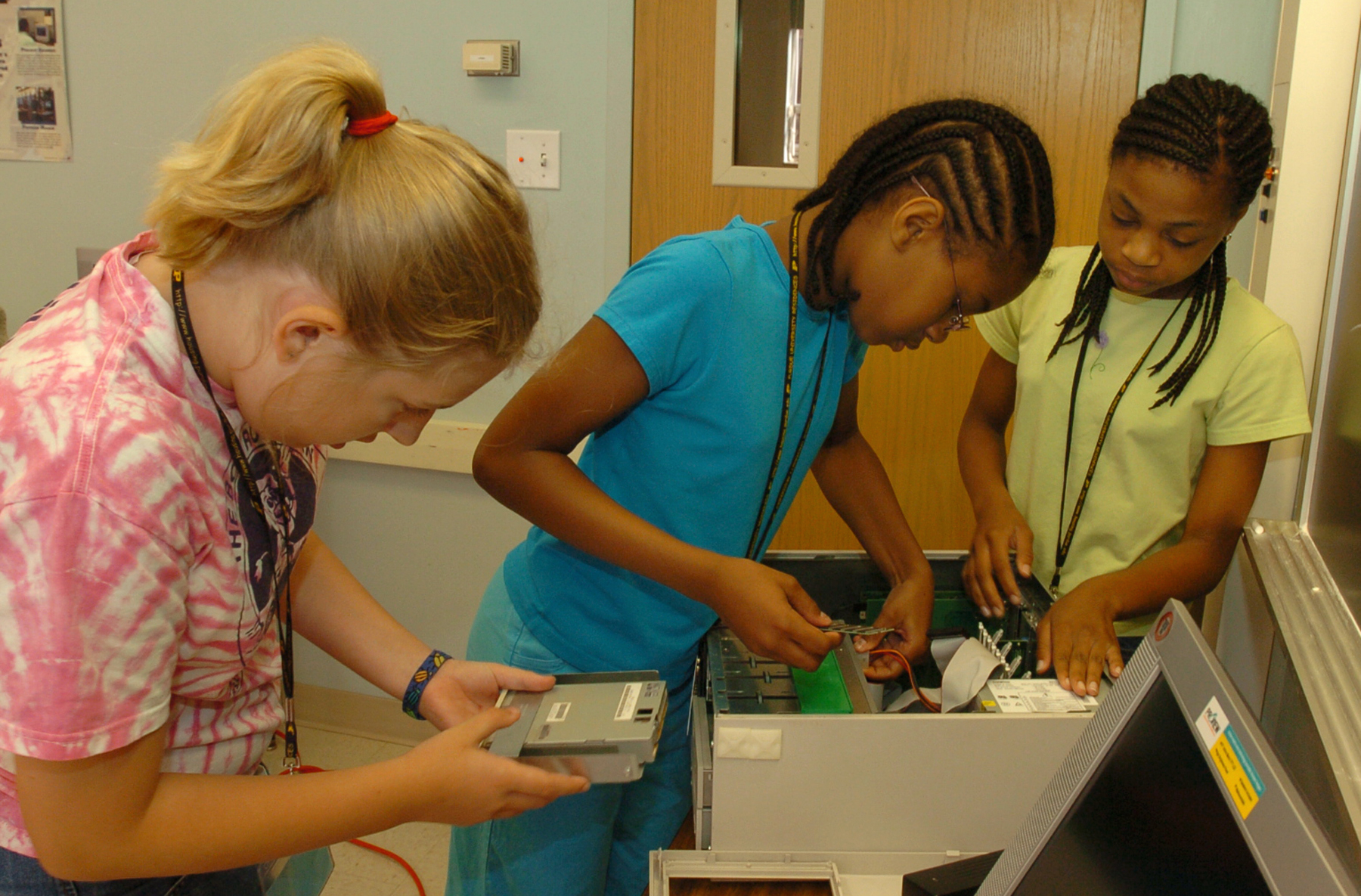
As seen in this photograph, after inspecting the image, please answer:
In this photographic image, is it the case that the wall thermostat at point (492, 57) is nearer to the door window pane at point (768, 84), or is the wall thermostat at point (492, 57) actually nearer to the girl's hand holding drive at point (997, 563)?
the door window pane at point (768, 84)

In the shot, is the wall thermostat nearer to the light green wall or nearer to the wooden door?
the light green wall

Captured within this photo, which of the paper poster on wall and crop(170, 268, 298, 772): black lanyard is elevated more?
the paper poster on wall

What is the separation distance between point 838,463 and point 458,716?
0.62m

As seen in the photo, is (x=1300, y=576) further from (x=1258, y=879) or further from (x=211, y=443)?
(x=211, y=443)

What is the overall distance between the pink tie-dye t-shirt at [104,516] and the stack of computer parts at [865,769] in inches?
17.1

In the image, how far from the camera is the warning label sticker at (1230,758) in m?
0.41

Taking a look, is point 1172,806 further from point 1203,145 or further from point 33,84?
point 33,84

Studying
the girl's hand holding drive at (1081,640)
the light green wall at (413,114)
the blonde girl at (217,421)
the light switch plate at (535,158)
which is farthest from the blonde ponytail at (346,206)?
the light switch plate at (535,158)

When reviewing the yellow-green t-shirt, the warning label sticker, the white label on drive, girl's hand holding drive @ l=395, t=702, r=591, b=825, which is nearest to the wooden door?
the yellow-green t-shirt

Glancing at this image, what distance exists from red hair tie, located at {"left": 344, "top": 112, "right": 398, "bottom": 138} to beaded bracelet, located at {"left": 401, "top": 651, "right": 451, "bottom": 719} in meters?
0.56

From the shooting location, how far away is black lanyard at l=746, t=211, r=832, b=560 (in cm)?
101

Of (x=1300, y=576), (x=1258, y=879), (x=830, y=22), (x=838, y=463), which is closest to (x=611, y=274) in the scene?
(x=830, y=22)

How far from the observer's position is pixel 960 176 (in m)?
0.91

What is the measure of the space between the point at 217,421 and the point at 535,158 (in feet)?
5.43
